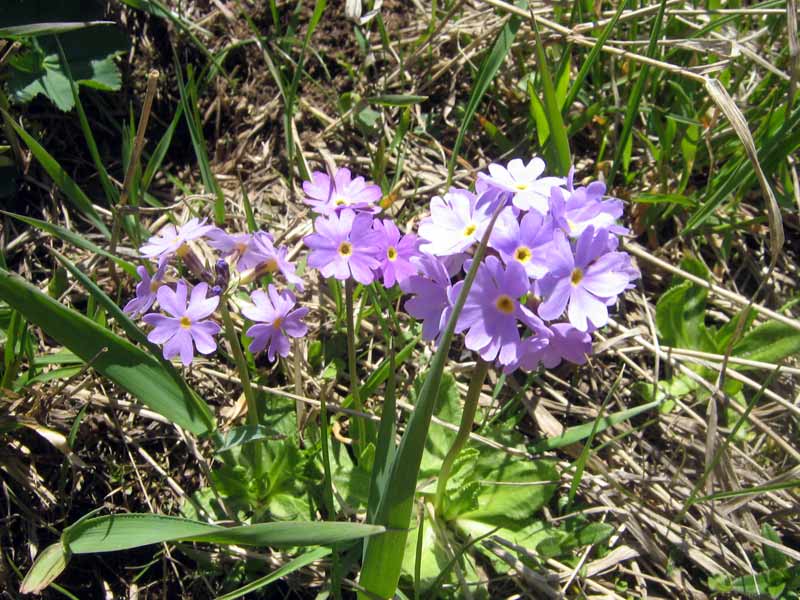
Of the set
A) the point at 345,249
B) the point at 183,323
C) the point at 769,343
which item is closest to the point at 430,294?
the point at 345,249

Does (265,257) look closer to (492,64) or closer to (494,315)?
(494,315)

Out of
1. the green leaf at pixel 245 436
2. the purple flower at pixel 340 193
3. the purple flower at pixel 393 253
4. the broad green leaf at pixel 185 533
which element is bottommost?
the green leaf at pixel 245 436

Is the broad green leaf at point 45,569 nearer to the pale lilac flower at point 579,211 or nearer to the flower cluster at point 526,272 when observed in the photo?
the flower cluster at point 526,272

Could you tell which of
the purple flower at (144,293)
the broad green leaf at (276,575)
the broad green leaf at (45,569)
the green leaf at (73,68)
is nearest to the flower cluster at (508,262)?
the purple flower at (144,293)

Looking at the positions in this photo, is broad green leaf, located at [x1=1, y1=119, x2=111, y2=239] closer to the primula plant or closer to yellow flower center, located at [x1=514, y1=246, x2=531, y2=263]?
the primula plant

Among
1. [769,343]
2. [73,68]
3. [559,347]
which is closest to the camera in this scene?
[559,347]
